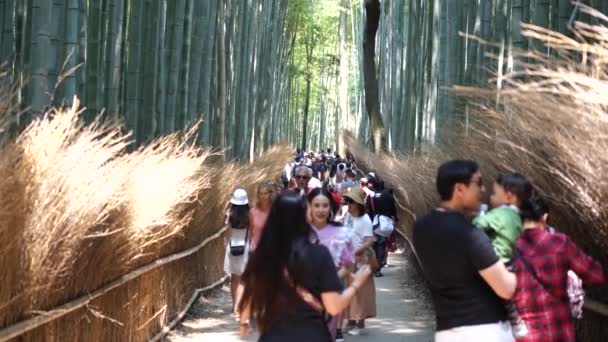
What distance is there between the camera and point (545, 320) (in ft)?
15.7

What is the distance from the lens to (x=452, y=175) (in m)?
4.68

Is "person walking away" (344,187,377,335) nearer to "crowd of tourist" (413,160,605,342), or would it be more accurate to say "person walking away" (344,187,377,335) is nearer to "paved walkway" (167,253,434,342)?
"paved walkway" (167,253,434,342)

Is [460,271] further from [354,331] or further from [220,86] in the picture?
[220,86]

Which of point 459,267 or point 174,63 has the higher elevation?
point 174,63

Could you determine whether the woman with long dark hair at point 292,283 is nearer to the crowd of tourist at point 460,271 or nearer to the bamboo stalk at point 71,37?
the crowd of tourist at point 460,271

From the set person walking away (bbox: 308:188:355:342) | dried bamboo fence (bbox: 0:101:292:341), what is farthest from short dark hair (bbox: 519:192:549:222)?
dried bamboo fence (bbox: 0:101:292:341)

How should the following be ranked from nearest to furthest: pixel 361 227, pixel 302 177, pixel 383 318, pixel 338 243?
pixel 338 243 < pixel 361 227 < pixel 383 318 < pixel 302 177

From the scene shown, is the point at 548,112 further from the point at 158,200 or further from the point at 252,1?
the point at 252,1

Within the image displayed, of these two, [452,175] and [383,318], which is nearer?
[452,175]

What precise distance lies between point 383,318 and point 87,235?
570cm

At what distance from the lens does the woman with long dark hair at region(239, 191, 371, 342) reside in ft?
14.4

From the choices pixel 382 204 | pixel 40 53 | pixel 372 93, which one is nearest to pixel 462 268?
pixel 40 53

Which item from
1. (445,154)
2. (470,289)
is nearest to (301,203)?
(470,289)

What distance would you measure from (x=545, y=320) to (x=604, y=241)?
0.73m
